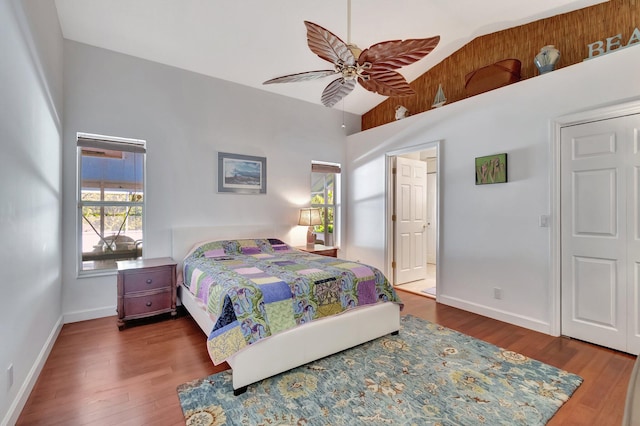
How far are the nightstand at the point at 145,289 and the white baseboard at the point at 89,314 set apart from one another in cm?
51

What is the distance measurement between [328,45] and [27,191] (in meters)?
2.16

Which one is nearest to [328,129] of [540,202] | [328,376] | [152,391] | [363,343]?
[540,202]

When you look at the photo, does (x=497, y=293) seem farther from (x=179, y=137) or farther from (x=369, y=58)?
(x=179, y=137)

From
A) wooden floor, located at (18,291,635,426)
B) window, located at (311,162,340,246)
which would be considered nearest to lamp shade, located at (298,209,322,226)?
window, located at (311,162,340,246)

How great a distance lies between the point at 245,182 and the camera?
13.5ft

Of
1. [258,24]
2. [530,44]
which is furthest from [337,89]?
[530,44]

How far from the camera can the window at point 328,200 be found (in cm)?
503

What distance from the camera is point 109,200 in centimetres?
334

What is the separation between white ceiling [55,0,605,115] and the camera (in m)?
2.80

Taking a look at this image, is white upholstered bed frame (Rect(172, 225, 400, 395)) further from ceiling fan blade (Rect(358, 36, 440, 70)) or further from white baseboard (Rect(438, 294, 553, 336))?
ceiling fan blade (Rect(358, 36, 440, 70))

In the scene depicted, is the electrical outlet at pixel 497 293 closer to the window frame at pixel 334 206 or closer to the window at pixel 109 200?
Result: the window frame at pixel 334 206

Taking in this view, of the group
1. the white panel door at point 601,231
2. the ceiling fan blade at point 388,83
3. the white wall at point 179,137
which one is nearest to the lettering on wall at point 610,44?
the white panel door at point 601,231

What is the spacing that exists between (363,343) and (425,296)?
1.79 metres

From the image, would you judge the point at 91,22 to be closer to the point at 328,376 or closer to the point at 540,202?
the point at 328,376
